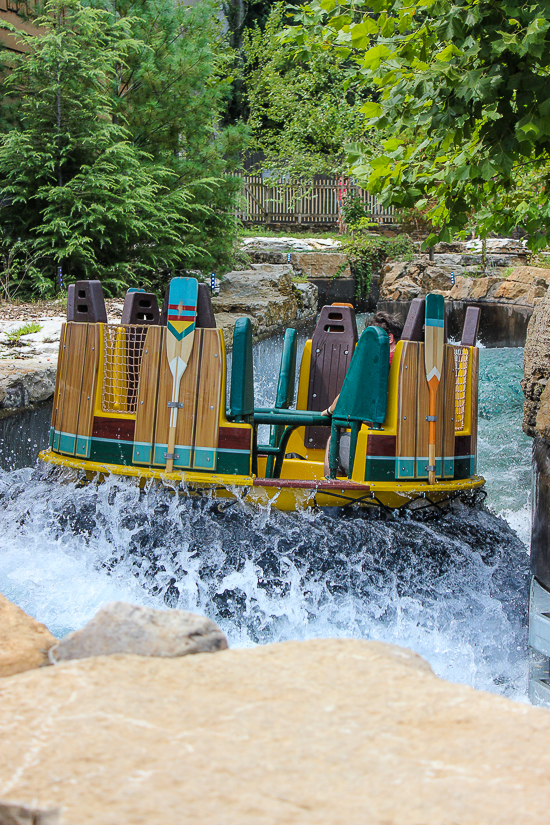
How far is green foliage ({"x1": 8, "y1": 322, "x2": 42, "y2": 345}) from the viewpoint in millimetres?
7266

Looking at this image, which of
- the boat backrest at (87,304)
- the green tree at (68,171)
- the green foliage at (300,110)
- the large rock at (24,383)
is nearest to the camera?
the boat backrest at (87,304)

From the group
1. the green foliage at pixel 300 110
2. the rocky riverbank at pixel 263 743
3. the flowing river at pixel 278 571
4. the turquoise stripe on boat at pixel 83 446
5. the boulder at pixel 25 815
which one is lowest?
the flowing river at pixel 278 571

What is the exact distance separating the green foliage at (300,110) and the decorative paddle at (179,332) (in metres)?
19.1

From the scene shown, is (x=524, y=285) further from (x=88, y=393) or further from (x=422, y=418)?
(x=88, y=393)

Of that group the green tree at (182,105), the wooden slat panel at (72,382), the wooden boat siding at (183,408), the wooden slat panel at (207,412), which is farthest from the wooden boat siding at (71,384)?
the green tree at (182,105)

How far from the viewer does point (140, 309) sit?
5020mm

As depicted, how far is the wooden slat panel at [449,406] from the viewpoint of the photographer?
4273mm

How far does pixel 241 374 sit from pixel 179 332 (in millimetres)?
413

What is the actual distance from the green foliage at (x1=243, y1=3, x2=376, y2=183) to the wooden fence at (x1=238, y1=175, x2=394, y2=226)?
0.62 metres

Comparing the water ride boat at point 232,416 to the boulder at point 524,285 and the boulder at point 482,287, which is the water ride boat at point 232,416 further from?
the boulder at point 482,287

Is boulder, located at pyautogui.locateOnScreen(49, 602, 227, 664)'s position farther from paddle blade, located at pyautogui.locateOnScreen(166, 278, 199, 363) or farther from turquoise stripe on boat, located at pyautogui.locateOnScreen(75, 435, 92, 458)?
turquoise stripe on boat, located at pyautogui.locateOnScreen(75, 435, 92, 458)

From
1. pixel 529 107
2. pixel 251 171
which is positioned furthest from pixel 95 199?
pixel 251 171

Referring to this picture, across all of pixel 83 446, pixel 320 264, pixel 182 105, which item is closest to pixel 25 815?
pixel 83 446

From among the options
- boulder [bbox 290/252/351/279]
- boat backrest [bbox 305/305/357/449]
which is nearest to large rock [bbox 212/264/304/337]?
boulder [bbox 290/252/351/279]
